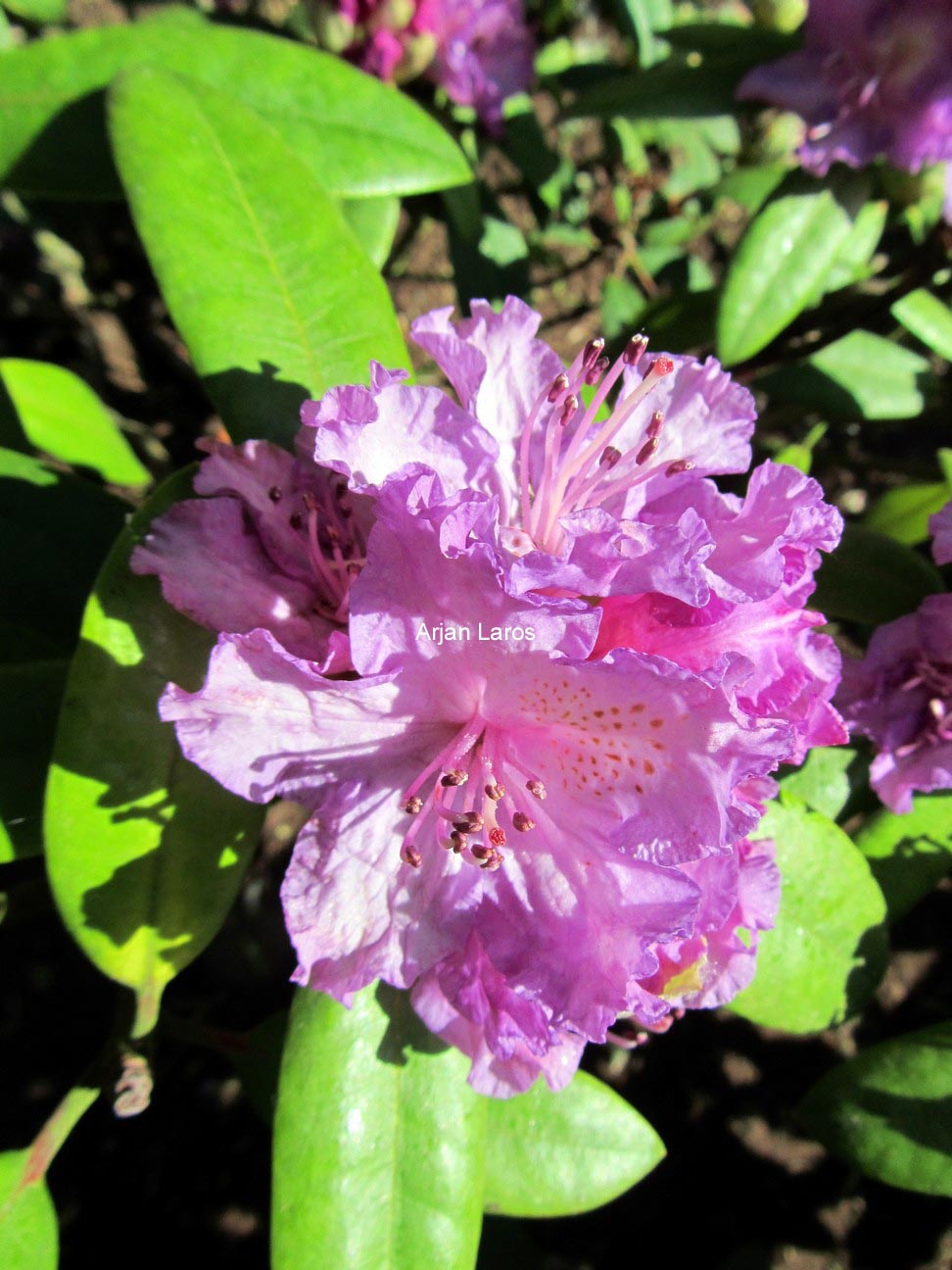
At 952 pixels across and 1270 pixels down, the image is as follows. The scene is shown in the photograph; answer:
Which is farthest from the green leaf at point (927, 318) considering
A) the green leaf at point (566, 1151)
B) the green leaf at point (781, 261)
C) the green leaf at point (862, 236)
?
the green leaf at point (566, 1151)

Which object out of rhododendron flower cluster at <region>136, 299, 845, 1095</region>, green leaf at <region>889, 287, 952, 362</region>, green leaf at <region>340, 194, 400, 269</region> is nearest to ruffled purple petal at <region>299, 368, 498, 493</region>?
rhododendron flower cluster at <region>136, 299, 845, 1095</region>

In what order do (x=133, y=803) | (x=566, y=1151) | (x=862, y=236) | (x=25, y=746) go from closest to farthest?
(x=133, y=803), (x=25, y=746), (x=566, y=1151), (x=862, y=236)

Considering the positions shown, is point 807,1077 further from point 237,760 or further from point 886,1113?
point 237,760

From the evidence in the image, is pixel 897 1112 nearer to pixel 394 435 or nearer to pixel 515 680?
pixel 515 680

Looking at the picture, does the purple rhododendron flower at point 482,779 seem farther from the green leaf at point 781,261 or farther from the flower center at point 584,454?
the green leaf at point 781,261

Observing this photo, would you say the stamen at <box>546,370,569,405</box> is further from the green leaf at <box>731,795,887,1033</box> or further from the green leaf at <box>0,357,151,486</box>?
the green leaf at <box>0,357,151,486</box>

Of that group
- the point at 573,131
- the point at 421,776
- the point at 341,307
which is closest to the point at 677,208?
the point at 573,131

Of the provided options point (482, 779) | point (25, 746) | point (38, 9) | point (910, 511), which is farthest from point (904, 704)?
point (38, 9)
